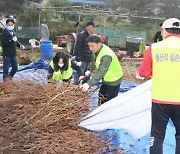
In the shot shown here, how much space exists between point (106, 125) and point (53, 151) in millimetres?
887

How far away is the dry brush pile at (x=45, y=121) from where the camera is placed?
3100 millimetres

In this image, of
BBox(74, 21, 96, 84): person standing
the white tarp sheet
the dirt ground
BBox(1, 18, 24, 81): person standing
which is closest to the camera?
the dirt ground

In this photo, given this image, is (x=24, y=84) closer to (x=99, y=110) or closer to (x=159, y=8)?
(x=99, y=110)

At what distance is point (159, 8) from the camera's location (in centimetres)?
2580

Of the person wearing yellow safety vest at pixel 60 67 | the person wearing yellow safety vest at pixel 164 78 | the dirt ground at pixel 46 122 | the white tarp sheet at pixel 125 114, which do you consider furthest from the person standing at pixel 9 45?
the person wearing yellow safety vest at pixel 164 78

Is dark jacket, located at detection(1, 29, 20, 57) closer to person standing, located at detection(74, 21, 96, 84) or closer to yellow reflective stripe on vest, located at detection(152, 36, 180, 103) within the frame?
person standing, located at detection(74, 21, 96, 84)

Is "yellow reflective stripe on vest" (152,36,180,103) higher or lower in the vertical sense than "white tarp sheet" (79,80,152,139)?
higher

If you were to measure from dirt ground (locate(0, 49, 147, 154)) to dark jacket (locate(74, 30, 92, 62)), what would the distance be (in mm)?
2382

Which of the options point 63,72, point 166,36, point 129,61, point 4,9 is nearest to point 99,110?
point 166,36

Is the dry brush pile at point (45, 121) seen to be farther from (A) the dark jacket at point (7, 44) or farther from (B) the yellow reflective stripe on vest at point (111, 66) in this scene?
(A) the dark jacket at point (7, 44)

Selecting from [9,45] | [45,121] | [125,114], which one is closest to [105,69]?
[125,114]

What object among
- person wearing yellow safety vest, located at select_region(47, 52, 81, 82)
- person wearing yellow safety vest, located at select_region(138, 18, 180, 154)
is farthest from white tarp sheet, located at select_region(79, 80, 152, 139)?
person wearing yellow safety vest, located at select_region(47, 52, 81, 82)

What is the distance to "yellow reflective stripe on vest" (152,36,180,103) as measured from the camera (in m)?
2.84

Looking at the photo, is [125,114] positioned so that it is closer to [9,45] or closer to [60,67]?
[60,67]
